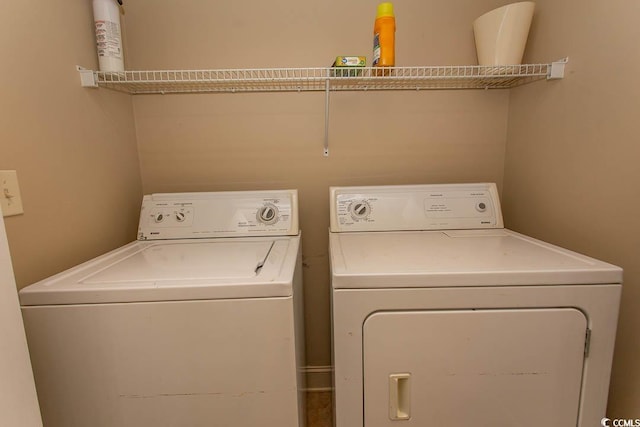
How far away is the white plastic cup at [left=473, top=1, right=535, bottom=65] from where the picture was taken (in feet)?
4.05

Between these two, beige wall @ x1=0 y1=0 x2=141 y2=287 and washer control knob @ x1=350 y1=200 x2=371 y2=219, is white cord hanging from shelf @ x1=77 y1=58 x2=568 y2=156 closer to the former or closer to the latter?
beige wall @ x1=0 y1=0 x2=141 y2=287

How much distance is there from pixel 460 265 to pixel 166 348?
880 mm

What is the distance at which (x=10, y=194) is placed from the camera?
896 millimetres

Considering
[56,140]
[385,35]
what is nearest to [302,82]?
[385,35]

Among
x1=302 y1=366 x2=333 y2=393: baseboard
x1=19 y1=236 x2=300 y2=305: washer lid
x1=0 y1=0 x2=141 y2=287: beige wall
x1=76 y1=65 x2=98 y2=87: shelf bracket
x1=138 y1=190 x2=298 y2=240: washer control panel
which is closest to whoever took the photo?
x1=19 y1=236 x2=300 y2=305: washer lid

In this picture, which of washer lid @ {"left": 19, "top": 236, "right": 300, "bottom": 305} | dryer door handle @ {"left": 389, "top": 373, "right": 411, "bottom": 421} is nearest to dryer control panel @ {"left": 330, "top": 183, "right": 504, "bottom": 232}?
washer lid @ {"left": 19, "top": 236, "right": 300, "bottom": 305}

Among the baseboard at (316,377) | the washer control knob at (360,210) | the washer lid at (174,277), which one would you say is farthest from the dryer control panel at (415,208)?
the baseboard at (316,377)

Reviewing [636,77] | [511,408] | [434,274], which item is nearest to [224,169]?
[434,274]

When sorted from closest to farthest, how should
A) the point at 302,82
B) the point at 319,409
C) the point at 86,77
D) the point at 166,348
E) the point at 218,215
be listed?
the point at 166,348
the point at 86,77
the point at 218,215
the point at 302,82
the point at 319,409

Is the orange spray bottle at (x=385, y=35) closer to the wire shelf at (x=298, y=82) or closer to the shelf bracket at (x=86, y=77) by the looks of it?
the wire shelf at (x=298, y=82)

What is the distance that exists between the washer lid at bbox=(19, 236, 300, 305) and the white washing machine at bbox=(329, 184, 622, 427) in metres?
0.21

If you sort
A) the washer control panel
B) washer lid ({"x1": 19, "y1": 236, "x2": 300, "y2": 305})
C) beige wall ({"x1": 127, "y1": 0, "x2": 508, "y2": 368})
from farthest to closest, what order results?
1. beige wall ({"x1": 127, "y1": 0, "x2": 508, "y2": 368})
2. the washer control panel
3. washer lid ({"x1": 19, "y1": 236, "x2": 300, "y2": 305})

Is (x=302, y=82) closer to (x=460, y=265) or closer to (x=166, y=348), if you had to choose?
(x=460, y=265)

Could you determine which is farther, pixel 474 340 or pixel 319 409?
pixel 319 409
